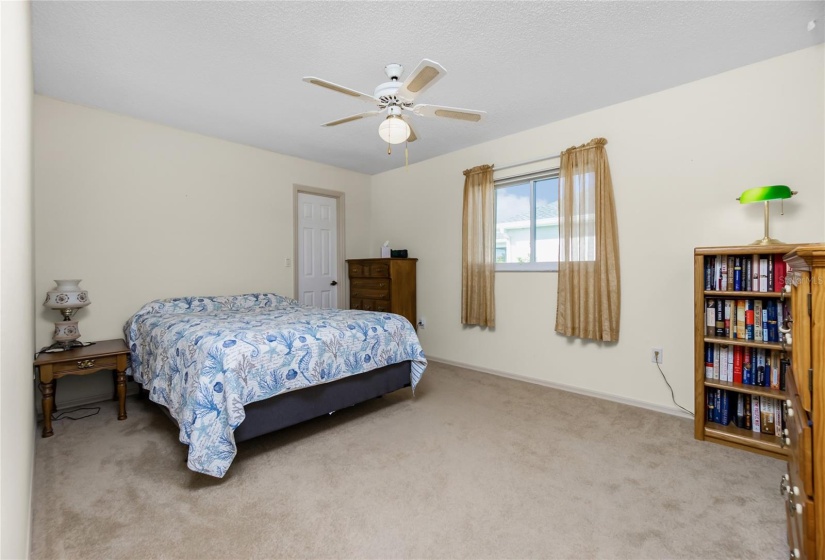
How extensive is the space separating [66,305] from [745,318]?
15.7 feet

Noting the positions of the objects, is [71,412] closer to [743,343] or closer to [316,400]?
[316,400]

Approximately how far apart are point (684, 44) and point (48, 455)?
4651 mm

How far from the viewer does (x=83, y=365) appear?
109 inches

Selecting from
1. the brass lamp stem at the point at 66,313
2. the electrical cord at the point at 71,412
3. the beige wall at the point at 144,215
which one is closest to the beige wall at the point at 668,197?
the beige wall at the point at 144,215

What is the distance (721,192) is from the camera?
2754 mm

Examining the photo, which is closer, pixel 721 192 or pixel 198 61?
pixel 198 61

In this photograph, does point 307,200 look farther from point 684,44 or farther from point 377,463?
point 684,44

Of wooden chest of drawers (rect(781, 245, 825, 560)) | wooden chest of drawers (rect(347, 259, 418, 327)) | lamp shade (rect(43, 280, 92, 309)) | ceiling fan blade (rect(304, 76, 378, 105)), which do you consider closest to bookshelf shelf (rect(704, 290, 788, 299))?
wooden chest of drawers (rect(781, 245, 825, 560))

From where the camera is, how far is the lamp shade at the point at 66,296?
2863 mm

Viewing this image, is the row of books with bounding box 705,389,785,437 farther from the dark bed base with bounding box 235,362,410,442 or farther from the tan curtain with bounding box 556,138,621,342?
the dark bed base with bounding box 235,362,410,442

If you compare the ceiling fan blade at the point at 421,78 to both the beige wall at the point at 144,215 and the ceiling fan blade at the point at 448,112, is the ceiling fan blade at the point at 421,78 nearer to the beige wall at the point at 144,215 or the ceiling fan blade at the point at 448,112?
the ceiling fan blade at the point at 448,112

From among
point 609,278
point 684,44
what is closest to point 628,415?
point 609,278

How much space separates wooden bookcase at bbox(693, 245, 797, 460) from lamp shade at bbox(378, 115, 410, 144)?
204 centimetres

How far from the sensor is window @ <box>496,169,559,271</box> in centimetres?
376
